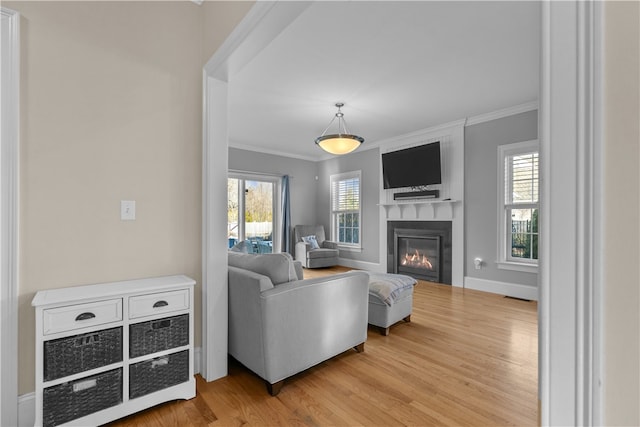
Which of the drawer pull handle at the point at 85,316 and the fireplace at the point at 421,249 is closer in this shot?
the drawer pull handle at the point at 85,316

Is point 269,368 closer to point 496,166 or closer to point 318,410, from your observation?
point 318,410

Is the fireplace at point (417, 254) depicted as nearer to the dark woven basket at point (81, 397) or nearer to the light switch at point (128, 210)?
the light switch at point (128, 210)

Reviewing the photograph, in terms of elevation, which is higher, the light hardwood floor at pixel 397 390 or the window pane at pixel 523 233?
the window pane at pixel 523 233

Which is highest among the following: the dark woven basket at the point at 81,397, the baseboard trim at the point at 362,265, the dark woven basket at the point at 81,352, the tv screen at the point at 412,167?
the tv screen at the point at 412,167

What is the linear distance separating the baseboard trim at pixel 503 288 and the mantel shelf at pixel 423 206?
3.59 feet

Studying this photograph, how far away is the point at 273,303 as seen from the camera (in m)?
2.04

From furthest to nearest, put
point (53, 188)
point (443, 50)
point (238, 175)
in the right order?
1. point (238, 175)
2. point (443, 50)
3. point (53, 188)

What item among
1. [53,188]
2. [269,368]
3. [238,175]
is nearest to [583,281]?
[269,368]

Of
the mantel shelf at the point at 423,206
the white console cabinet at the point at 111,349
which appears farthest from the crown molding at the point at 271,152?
the white console cabinet at the point at 111,349

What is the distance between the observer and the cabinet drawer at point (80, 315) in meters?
1.57

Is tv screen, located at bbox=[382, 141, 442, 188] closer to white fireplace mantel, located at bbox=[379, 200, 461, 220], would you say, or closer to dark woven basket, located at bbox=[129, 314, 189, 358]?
white fireplace mantel, located at bbox=[379, 200, 461, 220]

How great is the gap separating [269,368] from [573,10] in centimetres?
213

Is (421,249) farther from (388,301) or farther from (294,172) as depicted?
(294,172)

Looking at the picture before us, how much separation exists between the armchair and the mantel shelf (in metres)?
1.53
